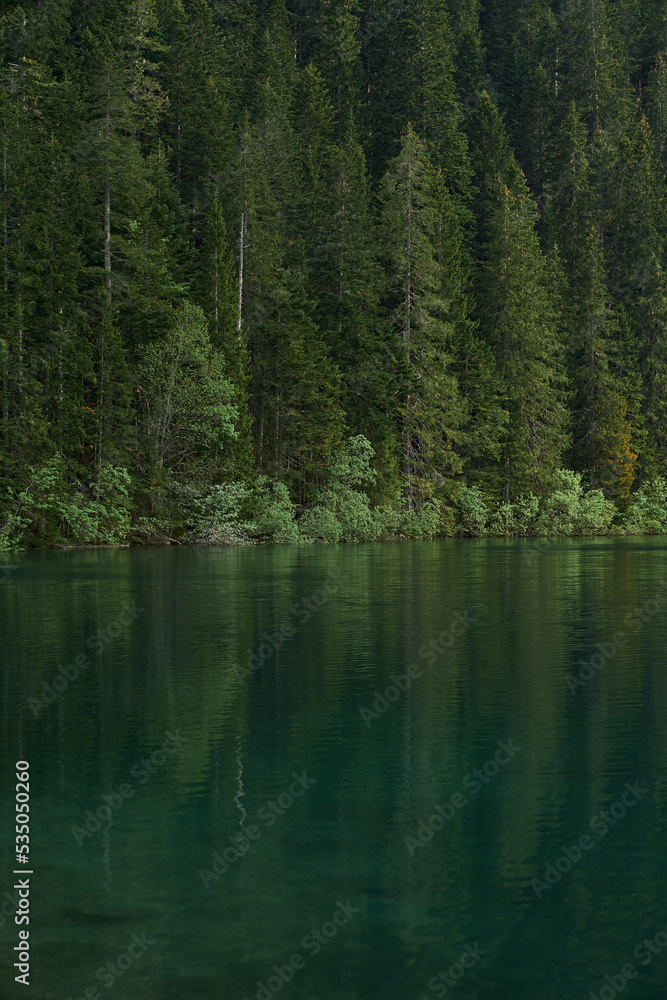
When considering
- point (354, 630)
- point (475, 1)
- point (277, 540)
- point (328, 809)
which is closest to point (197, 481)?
point (277, 540)

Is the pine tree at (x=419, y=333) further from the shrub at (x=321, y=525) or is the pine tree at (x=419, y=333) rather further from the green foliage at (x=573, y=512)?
the shrub at (x=321, y=525)

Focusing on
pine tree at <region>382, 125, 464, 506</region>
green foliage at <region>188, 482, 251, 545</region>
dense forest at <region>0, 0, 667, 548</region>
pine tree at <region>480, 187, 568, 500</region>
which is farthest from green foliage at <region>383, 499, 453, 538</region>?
green foliage at <region>188, 482, 251, 545</region>

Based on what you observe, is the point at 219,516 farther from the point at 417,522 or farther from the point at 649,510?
the point at 649,510

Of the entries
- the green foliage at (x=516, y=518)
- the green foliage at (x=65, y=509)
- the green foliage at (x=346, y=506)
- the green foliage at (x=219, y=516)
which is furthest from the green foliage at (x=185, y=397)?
the green foliage at (x=516, y=518)

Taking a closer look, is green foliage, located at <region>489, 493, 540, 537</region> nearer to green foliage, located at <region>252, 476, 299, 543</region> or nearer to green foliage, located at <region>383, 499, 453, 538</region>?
green foliage, located at <region>383, 499, 453, 538</region>

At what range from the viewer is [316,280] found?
79062mm

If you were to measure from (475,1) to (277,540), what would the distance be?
86.9m

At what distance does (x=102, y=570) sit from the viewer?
129 feet

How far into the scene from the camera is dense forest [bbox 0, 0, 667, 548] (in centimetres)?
5941

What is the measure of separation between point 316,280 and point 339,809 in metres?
70.5

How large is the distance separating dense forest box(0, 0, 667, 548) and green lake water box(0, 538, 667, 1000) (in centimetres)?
3698

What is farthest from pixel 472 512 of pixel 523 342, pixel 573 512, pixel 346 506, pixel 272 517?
pixel 272 517

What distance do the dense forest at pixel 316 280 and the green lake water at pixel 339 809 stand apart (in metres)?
37.0

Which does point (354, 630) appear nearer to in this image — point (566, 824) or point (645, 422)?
point (566, 824)
